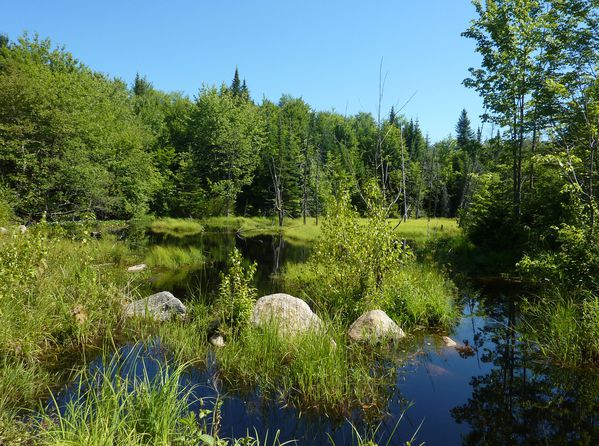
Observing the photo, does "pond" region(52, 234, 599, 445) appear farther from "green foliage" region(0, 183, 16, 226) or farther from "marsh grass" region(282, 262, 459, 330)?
"green foliage" region(0, 183, 16, 226)

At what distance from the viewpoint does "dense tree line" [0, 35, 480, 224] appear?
2330 cm

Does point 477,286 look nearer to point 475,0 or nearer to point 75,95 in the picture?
point 475,0

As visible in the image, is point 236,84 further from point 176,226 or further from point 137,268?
point 137,268

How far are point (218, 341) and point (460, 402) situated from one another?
15.1 feet

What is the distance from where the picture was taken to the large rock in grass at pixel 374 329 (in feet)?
26.4

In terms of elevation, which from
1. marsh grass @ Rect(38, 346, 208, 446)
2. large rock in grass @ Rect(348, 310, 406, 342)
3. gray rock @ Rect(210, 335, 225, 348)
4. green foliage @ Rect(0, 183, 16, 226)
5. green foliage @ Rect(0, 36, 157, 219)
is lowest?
gray rock @ Rect(210, 335, 225, 348)

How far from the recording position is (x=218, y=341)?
26.3ft

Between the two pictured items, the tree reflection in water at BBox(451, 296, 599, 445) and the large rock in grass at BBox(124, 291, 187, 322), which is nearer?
the tree reflection in water at BBox(451, 296, 599, 445)

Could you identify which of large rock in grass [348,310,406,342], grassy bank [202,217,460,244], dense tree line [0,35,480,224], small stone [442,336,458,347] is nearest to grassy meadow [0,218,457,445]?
large rock in grass [348,310,406,342]

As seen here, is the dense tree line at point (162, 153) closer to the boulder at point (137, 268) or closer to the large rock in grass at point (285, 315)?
the large rock in grass at point (285, 315)

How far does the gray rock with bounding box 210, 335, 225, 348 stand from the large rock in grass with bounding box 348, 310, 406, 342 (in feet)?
8.70

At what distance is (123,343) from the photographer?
8.02 meters

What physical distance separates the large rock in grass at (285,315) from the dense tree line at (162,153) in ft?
11.2

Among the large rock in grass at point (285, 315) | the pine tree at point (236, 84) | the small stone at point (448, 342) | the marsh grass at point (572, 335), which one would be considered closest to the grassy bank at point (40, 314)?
the large rock in grass at point (285, 315)
